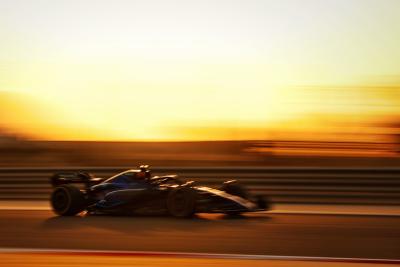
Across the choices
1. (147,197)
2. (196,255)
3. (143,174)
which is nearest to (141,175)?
(143,174)

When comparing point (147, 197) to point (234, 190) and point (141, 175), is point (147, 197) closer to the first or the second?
point (141, 175)

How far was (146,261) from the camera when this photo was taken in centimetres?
671

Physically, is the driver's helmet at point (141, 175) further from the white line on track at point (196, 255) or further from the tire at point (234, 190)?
the white line on track at point (196, 255)

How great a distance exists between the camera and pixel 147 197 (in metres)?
11.9

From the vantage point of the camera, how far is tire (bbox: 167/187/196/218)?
11.4 meters

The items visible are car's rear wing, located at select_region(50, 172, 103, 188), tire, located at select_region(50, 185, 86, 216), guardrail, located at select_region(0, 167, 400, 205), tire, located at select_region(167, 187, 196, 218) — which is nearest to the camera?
tire, located at select_region(167, 187, 196, 218)

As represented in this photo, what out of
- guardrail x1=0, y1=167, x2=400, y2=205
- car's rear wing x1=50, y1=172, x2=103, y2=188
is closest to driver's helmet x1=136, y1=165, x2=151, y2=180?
car's rear wing x1=50, y1=172, x2=103, y2=188

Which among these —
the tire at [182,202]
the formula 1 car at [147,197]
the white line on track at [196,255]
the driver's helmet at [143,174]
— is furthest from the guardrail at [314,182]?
the white line on track at [196,255]

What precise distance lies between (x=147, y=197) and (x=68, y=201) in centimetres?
134

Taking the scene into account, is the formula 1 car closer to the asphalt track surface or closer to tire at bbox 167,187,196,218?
tire at bbox 167,187,196,218

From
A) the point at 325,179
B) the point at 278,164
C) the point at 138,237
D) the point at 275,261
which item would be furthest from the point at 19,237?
the point at 278,164

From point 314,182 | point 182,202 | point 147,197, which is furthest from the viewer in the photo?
point 314,182

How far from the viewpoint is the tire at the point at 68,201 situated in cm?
1213

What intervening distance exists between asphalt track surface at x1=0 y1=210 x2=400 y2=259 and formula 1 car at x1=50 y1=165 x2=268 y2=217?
21 centimetres
